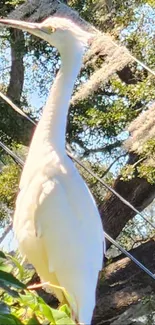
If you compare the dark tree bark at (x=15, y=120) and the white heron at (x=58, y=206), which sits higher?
the white heron at (x=58, y=206)

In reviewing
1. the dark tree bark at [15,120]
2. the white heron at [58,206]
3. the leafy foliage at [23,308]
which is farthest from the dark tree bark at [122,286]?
the leafy foliage at [23,308]

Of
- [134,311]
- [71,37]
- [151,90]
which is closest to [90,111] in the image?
[151,90]

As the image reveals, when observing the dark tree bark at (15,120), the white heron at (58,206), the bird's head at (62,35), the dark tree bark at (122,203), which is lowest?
the dark tree bark at (122,203)

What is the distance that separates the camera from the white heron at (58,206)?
130cm

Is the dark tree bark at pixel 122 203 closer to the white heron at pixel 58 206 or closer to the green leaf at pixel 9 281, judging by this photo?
the white heron at pixel 58 206

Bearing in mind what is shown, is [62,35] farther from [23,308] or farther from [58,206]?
[23,308]

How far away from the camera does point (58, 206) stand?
1359mm

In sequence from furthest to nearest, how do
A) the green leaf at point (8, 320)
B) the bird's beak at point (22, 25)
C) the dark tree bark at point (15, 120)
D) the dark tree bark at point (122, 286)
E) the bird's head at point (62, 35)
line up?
the dark tree bark at point (15, 120), the dark tree bark at point (122, 286), the bird's head at point (62, 35), the bird's beak at point (22, 25), the green leaf at point (8, 320)

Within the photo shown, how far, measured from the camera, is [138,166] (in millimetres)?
4305

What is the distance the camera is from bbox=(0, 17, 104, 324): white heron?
130 centimetres

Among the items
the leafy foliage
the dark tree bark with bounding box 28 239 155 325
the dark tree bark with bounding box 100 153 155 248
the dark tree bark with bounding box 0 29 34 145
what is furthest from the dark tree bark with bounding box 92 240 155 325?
the leafy foliage

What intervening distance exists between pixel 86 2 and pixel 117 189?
1138mm

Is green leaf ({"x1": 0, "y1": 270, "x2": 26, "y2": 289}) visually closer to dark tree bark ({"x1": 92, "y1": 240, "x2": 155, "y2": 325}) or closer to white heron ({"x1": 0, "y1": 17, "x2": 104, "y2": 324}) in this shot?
white heron ({"x1": 0, "y1": 17, "x2": 104, "y2": 324})

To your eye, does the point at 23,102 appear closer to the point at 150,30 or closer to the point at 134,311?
the point at 150,30
